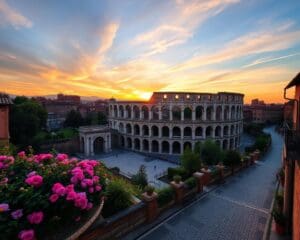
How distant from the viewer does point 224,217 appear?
10562mm

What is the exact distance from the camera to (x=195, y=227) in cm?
962

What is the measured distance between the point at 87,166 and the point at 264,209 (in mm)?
11526

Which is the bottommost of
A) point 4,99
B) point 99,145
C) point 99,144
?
point 99,145

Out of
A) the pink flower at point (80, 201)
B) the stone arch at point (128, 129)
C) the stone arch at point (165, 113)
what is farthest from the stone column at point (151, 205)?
the stone arch at point (128, 129)

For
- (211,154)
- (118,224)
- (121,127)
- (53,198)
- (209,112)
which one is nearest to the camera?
(53,198)

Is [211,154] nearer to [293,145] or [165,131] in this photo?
[165,131]

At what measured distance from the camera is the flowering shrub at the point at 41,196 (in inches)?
157

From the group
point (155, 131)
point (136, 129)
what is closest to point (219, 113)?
point (155, 131)

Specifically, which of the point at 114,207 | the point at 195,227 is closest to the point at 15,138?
the point at 114,207

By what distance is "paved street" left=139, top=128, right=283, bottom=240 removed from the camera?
9.12 metres

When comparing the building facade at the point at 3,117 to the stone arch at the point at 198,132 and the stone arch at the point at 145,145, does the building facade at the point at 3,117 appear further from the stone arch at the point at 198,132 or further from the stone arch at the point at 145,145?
the stone arch at the point at 198,132

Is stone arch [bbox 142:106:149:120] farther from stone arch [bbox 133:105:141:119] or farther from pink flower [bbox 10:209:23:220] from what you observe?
pink flower [bbox 10:209:23:220]

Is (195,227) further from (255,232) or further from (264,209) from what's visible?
(264,209)

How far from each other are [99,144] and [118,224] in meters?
35.0
